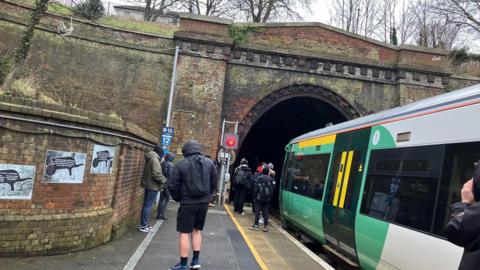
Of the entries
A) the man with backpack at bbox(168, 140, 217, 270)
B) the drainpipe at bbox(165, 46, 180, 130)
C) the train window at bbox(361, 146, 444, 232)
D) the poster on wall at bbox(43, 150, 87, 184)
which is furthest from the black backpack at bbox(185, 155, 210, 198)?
the drainpipe at bbox(165, 46, 180, 130)

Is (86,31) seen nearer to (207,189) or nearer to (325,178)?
(325,178)

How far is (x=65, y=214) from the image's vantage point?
6.63m

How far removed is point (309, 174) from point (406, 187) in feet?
16.9

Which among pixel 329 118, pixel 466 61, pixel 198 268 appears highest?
pixel 466 61

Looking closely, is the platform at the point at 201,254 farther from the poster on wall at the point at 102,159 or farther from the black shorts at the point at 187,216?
the poster on wall at the point at 102,159

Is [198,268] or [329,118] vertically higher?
[329,118]

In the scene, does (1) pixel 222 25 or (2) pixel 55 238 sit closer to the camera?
(2) pixel 55 238

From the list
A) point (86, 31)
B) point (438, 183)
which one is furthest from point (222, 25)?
point (438, 183)

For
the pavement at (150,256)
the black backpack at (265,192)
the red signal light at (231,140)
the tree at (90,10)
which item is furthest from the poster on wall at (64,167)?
the tree at (90,10)

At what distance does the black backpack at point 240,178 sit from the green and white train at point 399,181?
210 inches

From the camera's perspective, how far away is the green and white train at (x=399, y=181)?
502 cm

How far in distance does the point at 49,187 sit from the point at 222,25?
14.4m

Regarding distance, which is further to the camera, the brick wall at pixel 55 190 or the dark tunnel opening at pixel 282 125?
the dark tunnel opening at pixel 282 125

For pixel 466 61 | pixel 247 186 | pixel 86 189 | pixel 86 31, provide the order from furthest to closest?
pixel 466 61 < pixel 86 31 < pixel 247 186 < pixel 86 189
